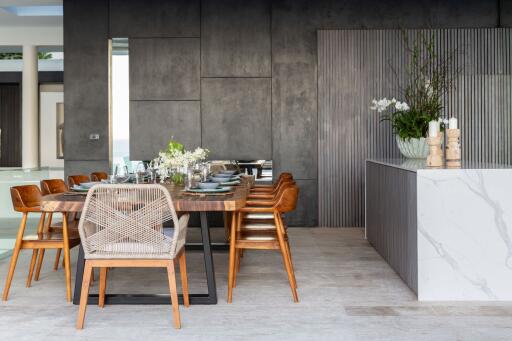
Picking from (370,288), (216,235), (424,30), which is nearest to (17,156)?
(216,235)

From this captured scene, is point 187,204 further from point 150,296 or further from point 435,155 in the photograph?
point 435,155

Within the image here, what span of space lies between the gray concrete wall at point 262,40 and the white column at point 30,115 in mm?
6834

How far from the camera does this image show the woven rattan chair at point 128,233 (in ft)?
11.5

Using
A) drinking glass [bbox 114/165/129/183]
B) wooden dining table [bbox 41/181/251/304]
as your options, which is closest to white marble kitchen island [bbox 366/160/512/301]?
wooden dining table [bbox 41/181/251/304]

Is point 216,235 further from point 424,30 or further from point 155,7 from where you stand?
point 424,30

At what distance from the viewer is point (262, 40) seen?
810 centimetres

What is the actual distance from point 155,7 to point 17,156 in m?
12.8

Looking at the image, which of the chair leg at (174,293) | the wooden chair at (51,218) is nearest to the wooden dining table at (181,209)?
the chair leg at (174,293)

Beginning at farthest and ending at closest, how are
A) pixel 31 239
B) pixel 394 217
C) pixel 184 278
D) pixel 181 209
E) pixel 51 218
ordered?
pixel 51 218 → pixel 394 217 → pixel 31 239 → pixel 184 278 → pixel 181 209

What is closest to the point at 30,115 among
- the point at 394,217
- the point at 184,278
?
the point at 394,217

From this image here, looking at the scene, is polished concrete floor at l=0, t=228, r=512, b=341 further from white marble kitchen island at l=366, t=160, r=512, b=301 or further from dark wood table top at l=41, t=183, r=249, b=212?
dark wood table top at l=41, t=183, r=249, b=212

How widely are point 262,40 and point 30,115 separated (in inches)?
346

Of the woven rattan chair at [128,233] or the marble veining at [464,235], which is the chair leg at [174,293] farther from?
the marble veining at [464,235]

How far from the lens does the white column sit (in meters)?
14.6
